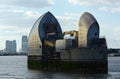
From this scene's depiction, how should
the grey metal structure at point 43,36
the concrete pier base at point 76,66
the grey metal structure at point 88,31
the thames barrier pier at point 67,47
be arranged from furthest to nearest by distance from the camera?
1. the grey metal structure at point 43,36
2. the grey metal structure at point 88,31
3. the thames barrier pier at point 67,47
4. the concrete pier base at point 76,66

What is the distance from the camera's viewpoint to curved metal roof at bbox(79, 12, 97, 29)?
284ft

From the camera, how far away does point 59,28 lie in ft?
337

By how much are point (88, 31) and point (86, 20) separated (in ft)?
8.40

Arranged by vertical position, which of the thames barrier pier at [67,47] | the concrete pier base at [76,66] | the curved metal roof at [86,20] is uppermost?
the curved metal roof at [86,20]

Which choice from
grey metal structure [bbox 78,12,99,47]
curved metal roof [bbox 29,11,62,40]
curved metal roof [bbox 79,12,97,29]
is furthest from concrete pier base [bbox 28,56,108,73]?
curved metal roof [bbox 29,11,62,40]

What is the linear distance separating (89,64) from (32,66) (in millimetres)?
22615

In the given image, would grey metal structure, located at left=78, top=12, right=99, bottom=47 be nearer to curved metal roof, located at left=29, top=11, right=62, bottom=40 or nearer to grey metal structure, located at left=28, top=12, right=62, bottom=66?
grey metal structure, located at left=28, top=12, right=62, bottom=66

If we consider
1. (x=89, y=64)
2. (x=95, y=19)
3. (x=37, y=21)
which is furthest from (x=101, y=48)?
(x=37, y=21)

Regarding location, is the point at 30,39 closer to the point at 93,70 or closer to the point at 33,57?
the point at 33,57

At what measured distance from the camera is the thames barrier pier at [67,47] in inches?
3130

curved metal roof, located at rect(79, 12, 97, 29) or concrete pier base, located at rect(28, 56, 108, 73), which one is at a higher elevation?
curved metal roof, located at rect(79, 12, 97, 29)

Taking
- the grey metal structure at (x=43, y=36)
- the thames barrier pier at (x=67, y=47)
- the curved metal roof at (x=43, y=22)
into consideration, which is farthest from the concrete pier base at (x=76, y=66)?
the curved metal roof at (x=43, y=22)

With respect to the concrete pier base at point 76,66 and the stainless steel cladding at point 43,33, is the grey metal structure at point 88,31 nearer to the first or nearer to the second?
the concrete pier base at point 76,66

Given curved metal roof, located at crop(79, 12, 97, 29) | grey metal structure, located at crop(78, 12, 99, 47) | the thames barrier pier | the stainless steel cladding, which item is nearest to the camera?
the thames barrier pier
